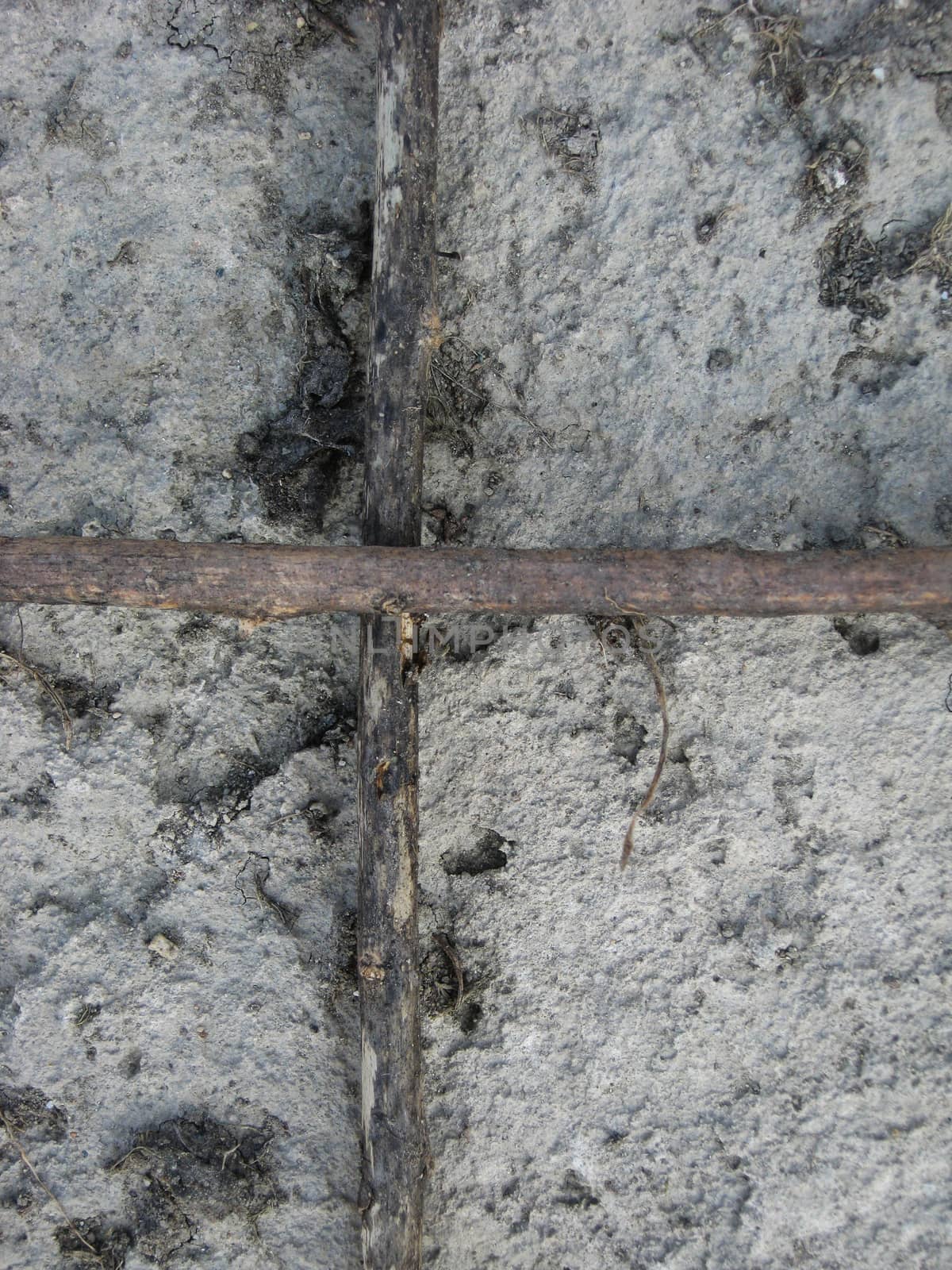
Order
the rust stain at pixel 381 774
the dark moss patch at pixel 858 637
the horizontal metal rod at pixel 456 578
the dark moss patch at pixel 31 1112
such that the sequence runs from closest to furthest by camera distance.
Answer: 1. the horizontal metal rod at pixel 456 578
2. the rust stain at pixel 381 774
3. the dark moss patch at pixel 858 637
4. the dark moss patch at pixel 31 1112

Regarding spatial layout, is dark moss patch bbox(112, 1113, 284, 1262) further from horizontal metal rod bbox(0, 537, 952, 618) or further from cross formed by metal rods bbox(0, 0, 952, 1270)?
horizontal metal rod bbox(0, 537, 952, 618)

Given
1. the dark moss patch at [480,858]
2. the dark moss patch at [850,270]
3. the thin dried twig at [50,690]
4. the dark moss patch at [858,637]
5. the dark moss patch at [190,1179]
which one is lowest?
the dark moss patch at [190,1179]

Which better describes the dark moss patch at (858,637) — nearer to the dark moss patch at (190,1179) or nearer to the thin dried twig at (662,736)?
the thin dried twig at (662,736)

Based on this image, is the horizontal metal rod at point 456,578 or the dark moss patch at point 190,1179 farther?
the dark moss patch at point 190,1179

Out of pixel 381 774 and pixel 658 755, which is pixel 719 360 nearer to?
pixel 658 755

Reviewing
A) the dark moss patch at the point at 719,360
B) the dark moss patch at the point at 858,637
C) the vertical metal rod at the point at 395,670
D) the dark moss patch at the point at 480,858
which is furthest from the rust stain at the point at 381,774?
the dark moss patch at the point at 719,360

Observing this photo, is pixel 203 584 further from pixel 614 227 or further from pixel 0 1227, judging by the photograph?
pixel 0 1227

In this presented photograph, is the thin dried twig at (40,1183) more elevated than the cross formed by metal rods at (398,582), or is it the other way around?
the cross formed by metal rods at (398,582)
